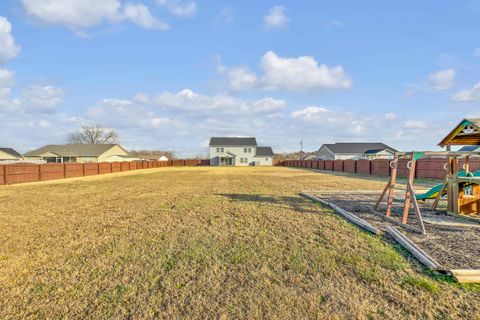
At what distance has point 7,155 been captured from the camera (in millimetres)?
48312

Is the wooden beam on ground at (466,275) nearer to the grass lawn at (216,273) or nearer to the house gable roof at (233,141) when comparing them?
the grass lawn at (216,273)

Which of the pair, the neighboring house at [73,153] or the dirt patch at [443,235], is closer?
the dirt patch at [443,235]

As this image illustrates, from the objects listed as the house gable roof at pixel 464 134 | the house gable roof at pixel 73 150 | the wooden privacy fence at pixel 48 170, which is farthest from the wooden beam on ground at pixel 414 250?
the house gable roof at pixel 73 150

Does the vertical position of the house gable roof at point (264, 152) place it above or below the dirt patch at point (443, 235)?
above

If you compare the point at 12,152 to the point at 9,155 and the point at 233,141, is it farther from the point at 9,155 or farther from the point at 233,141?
the point at 233,141

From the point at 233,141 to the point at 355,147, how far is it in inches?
1023

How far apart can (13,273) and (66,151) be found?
5603 centimetres

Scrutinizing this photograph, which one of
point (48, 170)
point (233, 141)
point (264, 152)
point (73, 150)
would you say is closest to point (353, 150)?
point (264, 152)

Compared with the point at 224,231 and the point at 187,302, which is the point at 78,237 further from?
the point at 187,302

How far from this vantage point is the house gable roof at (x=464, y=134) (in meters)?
7.04

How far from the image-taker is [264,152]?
63500 mm

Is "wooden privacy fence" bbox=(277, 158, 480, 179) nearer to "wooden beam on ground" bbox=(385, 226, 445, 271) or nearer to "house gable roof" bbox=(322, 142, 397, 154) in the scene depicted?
"wooden beam on ground" bbox=(385, 226, 445, 271)

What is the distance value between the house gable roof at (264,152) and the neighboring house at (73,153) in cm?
3033

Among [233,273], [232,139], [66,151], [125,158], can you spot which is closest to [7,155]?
[66,151]
